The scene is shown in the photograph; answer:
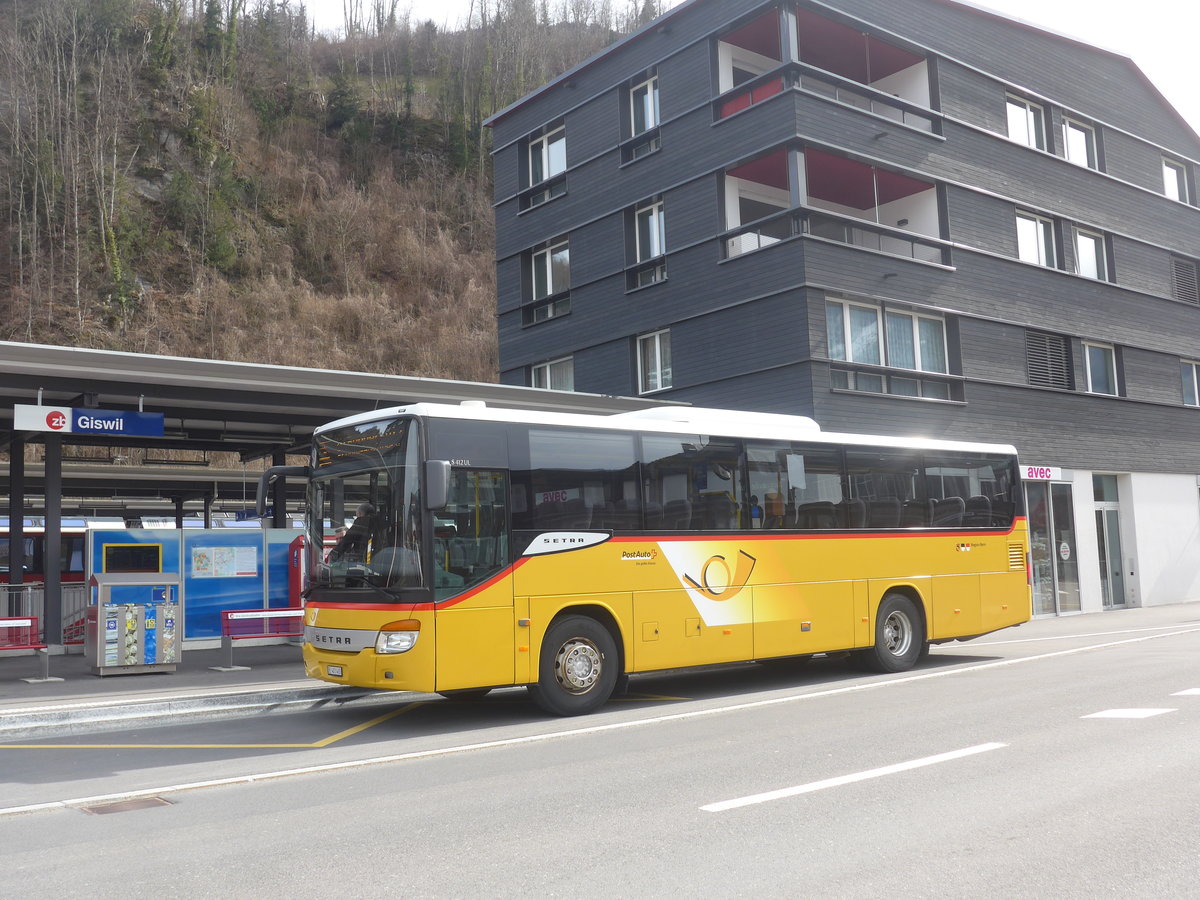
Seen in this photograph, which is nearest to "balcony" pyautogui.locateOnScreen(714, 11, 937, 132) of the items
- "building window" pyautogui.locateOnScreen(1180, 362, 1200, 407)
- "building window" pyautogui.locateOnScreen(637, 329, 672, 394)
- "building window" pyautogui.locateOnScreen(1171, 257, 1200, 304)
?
"building window" pyautogui.locateOnScreen(637, 329, 672, 394)

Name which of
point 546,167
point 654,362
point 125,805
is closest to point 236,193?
point 546,167

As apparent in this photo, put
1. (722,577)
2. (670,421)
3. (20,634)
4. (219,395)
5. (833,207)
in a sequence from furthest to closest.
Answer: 1. (833,207)
2. (20,634)
3. (219,395)
4. (670,421)
5. (722,577)

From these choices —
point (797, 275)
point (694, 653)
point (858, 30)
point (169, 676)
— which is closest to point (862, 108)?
point (858, 30)

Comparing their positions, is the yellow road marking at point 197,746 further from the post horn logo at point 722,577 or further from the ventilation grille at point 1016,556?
the ventilation grille at point 1016,556

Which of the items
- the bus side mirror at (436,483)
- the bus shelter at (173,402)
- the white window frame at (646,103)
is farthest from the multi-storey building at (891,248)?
the bus side mirror at (436,483)

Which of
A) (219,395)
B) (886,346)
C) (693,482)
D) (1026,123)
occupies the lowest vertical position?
(693,482)

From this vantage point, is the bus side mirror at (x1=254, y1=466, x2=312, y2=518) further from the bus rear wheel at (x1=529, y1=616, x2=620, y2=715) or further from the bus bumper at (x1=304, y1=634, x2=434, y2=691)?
the bus rear wheel at (x1=529, y1=616, x2=620, y2=715)

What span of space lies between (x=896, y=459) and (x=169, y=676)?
10.4 meters

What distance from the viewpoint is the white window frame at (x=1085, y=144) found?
95.0 feet

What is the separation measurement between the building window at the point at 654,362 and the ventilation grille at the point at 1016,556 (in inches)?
413

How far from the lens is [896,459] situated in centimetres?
1485

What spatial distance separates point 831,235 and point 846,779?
58.8ft

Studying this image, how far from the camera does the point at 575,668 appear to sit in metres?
11.2

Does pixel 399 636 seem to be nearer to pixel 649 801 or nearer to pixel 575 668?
pixel 575 668
